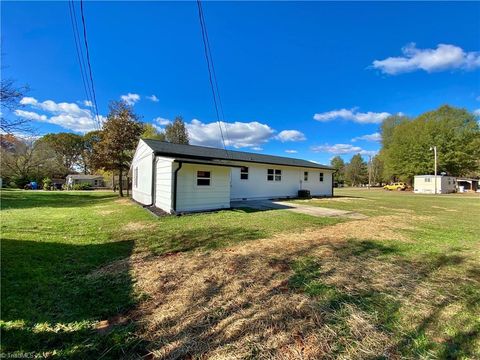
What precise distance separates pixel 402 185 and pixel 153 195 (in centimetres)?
4706

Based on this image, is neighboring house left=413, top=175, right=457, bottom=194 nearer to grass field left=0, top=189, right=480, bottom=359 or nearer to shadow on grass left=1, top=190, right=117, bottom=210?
grass field left=0, top=189, right=480, bottom=359

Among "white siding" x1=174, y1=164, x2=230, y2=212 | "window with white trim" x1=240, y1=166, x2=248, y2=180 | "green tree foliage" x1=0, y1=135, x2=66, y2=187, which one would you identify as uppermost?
"green tree foliage" x1=0, y1=135, x2=66, y2=187

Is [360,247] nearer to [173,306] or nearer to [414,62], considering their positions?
[173,306]

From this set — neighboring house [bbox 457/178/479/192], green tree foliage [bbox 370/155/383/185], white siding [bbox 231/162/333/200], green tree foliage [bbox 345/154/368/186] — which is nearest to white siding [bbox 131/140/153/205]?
white siding [bbox 231/162/333/200]

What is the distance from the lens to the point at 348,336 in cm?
209

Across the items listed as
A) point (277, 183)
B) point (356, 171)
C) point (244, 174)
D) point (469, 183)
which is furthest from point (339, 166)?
point (244, 174)

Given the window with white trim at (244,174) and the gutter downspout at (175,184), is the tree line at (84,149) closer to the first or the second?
the gutter downspout at (175,184)

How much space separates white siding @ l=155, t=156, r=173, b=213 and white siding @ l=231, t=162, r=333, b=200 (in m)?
5.20

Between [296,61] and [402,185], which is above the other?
[296,61]

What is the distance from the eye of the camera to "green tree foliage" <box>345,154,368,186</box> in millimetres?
64625

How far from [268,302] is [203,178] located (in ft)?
25.5

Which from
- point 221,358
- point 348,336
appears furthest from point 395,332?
point 221,358

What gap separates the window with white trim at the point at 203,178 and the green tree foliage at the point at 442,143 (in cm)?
4240

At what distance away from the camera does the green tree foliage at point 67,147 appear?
4753cm
